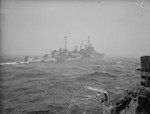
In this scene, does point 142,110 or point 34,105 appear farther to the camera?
point 34,105

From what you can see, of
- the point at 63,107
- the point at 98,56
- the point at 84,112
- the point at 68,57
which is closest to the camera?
the point at 84,112

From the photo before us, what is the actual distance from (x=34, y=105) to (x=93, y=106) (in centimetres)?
667

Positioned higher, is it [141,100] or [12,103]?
[141,100]

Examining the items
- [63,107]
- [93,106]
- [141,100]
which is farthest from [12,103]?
[141,100]

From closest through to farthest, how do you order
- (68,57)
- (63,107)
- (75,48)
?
(63,107), (68,57), (75,48)

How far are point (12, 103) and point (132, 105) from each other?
12.6 metres

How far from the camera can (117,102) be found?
741 centimetres

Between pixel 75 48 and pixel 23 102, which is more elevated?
pixel 75 48

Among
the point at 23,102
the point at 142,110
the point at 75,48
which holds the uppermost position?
the point at 75,48

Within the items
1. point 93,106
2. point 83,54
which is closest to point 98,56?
point 83,54

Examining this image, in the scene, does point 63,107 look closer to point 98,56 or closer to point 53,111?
point 53,111

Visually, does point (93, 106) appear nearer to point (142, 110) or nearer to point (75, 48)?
point (142, 110)

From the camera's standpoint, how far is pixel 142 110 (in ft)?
21.5

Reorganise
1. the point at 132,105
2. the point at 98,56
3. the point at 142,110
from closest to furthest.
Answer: the point at 142,110 < the point at 132,105 < the point at 98,56
